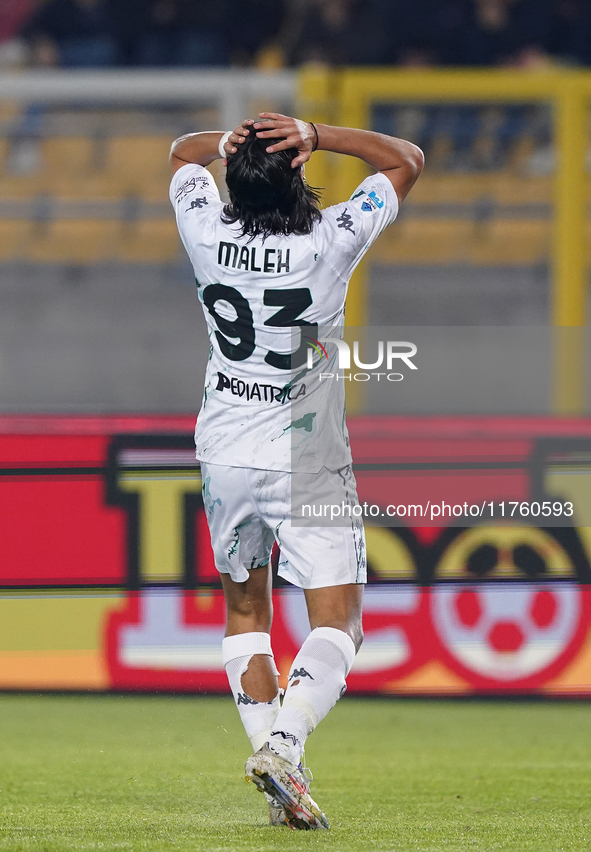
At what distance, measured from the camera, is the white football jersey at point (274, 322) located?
2891 mm

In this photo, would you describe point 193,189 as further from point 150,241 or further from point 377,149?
point 150,241

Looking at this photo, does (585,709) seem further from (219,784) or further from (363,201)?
(363,201)

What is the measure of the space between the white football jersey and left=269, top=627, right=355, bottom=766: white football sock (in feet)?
1.39

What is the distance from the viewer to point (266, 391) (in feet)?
9.63

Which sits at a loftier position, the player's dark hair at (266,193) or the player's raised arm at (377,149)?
the player's raised arm at (377,149)

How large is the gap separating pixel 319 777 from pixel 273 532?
3.49 feet

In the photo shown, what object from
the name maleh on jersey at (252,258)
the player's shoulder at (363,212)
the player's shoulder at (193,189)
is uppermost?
the player's shoulder at (193,189)

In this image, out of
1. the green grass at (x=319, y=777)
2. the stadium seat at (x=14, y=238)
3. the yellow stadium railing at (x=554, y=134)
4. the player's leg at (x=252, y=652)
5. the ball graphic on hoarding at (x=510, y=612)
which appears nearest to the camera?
the green grass at (x=319, y=777)

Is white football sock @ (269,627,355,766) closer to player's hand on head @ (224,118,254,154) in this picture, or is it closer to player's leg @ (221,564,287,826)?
player's leg @ (221,564,287,826)

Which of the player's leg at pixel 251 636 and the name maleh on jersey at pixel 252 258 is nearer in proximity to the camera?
the name maleh on jersey at pixel 252 258

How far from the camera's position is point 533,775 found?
143 inches

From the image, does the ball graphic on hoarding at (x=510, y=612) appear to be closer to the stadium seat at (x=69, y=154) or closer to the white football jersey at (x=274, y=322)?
the white football jersey at (x=274, y=322)

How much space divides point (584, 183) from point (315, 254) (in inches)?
108

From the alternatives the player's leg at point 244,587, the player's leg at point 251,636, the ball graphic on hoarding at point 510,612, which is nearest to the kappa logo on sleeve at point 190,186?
the player's leg at point 244,587
